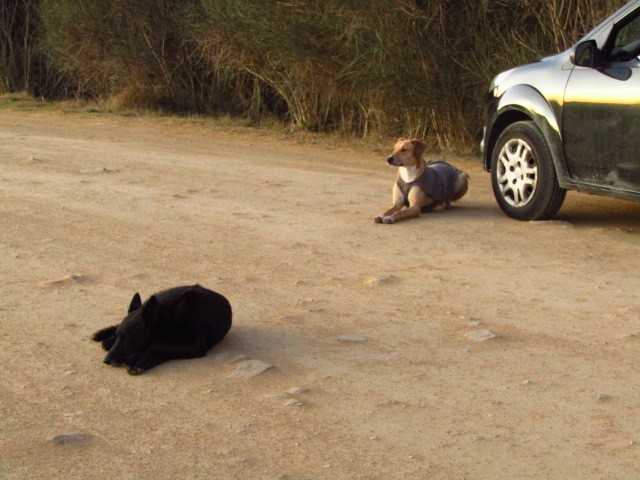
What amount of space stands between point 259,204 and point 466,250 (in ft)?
8.00

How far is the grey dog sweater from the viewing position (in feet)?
31.3

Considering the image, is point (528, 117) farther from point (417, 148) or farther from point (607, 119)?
point (607, 119)

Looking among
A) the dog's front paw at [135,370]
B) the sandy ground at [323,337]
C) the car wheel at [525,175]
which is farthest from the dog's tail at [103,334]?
the car wheel at [525,175]

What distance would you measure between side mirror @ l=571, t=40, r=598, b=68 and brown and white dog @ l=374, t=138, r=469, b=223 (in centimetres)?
157

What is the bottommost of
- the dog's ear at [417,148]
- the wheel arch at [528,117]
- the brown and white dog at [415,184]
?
the brown and white dog at [415,184]

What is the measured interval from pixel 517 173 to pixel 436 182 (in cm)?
71

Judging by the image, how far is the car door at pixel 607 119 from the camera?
26.9 feet

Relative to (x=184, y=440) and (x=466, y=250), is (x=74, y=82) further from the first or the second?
(x=184, y=440)

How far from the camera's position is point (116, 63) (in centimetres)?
1920

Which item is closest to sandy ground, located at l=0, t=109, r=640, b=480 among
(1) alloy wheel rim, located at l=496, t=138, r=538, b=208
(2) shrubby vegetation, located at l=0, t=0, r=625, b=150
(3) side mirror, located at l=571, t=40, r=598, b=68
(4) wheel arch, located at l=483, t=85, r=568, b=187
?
(1) alloy wheel rim, located at l=496, t=138, r=538, b=208

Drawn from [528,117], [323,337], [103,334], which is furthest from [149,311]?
[528,117]

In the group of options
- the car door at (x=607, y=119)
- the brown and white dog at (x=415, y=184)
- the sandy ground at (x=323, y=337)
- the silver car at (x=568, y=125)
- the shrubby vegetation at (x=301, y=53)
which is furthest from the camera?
the shrubby vegetation at (x=301, y=53)

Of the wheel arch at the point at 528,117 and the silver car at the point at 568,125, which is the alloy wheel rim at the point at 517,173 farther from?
the wheel arch at the point at 528,117

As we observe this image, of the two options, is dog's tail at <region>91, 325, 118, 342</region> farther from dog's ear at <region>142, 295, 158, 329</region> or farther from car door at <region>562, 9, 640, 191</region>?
car door at <region>562, 9, 640, 191</region>
